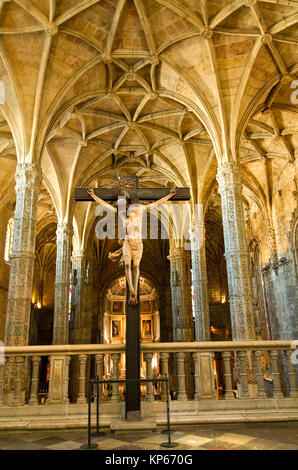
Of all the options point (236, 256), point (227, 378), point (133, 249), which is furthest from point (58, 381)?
point (236, 256)

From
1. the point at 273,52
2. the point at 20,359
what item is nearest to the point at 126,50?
the point at 273,52

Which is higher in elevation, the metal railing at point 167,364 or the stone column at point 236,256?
the stone column at point 236,256

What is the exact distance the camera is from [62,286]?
18.1 metres

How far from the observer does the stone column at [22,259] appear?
1109 centimetres

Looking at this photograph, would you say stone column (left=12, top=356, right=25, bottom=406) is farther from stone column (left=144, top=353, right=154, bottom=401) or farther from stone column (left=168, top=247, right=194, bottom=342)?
stone column (left=168, top=247, right=194, bottom=342)

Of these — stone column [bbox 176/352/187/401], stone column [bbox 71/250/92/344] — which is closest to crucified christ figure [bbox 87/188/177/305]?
stone column [bbox 176/352/187/401]

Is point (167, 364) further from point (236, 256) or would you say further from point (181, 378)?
point (236, 256)

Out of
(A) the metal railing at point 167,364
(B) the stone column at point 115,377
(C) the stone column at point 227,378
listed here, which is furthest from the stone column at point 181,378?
(B) the stone column at point 115,377

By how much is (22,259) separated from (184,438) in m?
8.93

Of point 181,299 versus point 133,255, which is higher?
point 181,299

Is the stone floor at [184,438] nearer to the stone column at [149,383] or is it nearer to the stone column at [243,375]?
the stone column at [149,383]

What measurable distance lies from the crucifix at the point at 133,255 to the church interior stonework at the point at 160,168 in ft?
0.23

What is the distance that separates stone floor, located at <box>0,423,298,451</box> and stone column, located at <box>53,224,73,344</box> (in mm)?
12819
